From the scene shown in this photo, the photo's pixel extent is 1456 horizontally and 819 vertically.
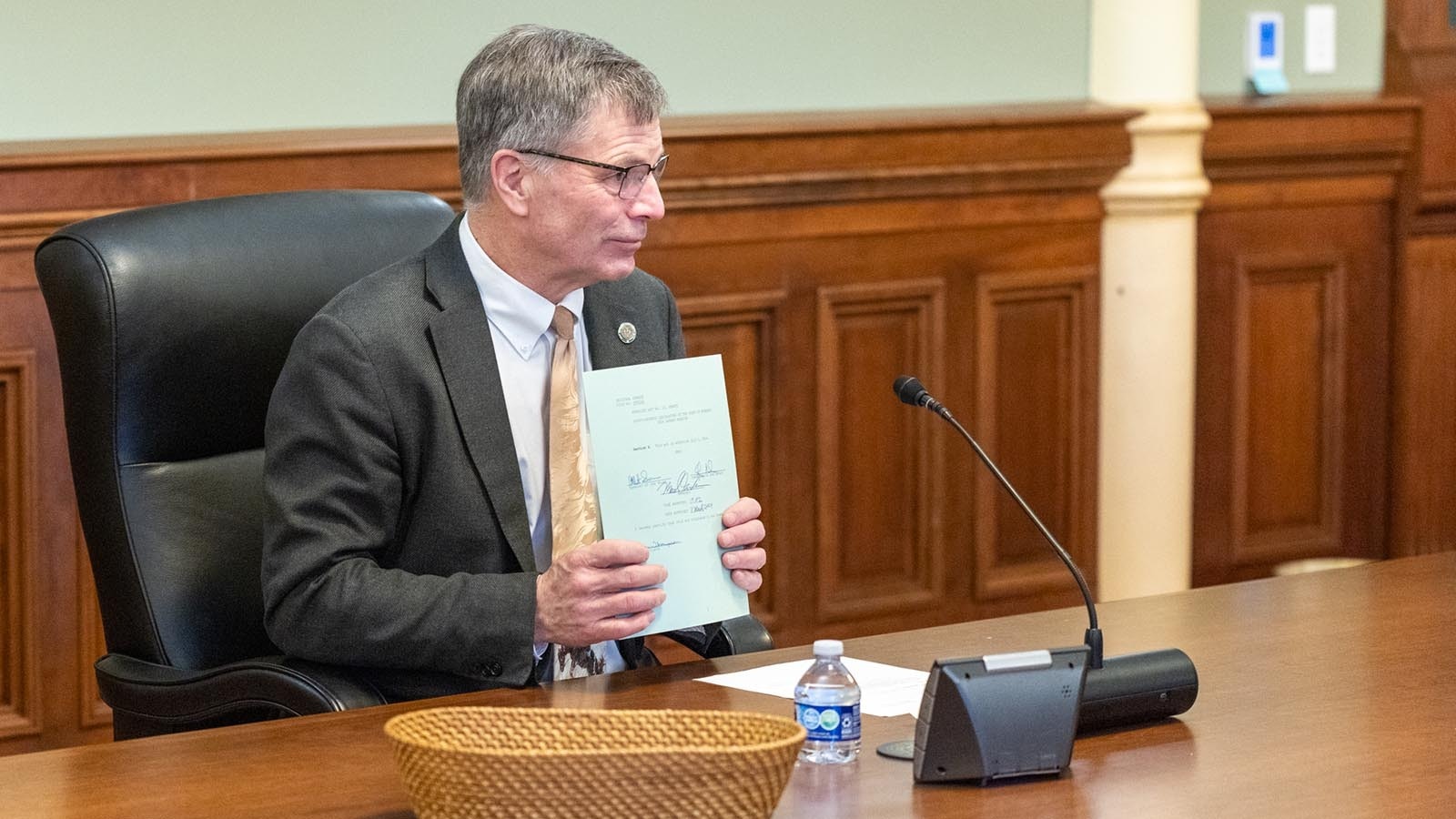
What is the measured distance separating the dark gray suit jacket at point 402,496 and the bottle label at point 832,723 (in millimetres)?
434

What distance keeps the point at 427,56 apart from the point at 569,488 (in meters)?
1.73

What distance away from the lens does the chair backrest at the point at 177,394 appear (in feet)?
7.28

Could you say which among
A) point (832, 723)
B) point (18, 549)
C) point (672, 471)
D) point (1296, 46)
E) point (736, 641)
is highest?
point (1296, 46)

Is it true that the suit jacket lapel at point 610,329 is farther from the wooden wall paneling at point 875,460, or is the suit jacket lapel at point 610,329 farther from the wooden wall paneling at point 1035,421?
the wooden wall paneling at point 1035,421

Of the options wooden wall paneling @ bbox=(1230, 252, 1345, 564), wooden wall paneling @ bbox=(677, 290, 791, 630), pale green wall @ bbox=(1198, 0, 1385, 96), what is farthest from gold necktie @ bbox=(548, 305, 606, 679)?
pale green wall @ bbox=(1198, 0, 1385, 96)

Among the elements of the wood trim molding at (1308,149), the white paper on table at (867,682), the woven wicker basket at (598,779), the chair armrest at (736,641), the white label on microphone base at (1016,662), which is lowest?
the chair armrest at (736,641)

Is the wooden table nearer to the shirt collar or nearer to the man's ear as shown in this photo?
the shirt collar

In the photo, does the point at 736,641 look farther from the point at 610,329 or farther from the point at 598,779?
the point at 598,779

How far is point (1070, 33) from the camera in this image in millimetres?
4453

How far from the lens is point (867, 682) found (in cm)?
199

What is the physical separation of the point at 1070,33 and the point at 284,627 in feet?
9.41

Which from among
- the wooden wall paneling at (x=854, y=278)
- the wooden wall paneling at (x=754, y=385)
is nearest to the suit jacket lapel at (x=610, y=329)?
the wooden wall paneling at (x=854, y=278)

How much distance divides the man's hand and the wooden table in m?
0.09

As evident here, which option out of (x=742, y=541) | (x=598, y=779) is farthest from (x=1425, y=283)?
(x=598, y=779)
